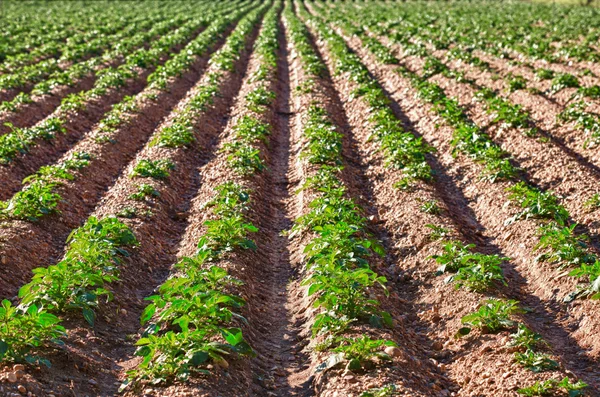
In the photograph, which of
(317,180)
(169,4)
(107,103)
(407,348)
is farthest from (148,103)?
(169,4)

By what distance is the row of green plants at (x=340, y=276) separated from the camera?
237 inches

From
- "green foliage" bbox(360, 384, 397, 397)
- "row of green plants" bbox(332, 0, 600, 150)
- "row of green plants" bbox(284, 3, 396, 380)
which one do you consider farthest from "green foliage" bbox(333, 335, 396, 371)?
"row of green plants" bbox(332, 0, 600, 150)

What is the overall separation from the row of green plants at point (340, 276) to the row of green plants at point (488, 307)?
0.80m

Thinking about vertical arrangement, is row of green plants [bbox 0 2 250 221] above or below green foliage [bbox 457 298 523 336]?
above

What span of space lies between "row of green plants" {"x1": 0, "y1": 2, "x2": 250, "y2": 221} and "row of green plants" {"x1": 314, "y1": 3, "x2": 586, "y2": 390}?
5409 mm

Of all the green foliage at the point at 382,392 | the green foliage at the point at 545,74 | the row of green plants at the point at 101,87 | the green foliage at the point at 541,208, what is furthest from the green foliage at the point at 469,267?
the green foliage at the point at 545,74

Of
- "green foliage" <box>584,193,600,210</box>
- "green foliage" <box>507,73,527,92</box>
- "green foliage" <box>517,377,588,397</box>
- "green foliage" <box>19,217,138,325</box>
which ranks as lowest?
"green foliage" <box>507,73,527,92</box>

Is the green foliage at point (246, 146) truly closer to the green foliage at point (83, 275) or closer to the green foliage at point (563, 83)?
the green foliage at point (83, 275)

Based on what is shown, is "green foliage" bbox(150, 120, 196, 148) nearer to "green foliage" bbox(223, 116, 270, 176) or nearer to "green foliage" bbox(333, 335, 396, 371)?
"green foliage" bbox(223, 116, 270, 176)

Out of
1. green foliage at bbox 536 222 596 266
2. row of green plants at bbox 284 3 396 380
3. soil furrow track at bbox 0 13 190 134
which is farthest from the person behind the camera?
soil furrow track at bbox 0 13 190 134

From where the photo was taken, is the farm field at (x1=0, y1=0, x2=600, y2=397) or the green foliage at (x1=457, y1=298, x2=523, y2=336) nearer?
the farm field at (x1=0, y1=0, x2=600, y2=397)

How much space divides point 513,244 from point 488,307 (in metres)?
2.50

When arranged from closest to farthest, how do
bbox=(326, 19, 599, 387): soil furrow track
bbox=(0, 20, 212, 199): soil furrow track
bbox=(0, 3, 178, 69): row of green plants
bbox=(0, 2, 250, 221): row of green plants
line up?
bbox=(326, 19, 599, 387): soil furrow track, bbox=(0, 2, 250, 221): row of green plants, bbox=(0, 20, 212, 199): soil furrow track, bbox=(0, 3, 178, 69): row of green plants

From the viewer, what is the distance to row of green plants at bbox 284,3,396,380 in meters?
6.01
